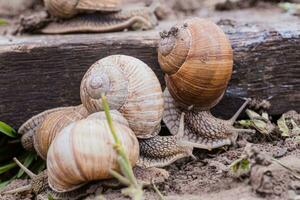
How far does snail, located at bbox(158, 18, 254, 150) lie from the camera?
353cm

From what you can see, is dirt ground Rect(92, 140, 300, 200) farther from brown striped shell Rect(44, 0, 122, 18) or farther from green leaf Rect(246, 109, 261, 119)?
brown striped shell Rect(44, 0, 122, 18)

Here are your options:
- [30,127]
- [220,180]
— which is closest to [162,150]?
[220,180]

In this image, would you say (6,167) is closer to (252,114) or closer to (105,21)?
(105,21)

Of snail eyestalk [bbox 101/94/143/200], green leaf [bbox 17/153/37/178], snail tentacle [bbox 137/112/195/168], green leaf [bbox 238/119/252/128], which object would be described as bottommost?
green leaf [bbox 17/153/37/178]

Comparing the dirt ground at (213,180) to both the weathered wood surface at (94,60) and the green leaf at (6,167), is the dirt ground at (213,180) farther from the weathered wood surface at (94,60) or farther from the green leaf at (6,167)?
the green leaf at (6,167)

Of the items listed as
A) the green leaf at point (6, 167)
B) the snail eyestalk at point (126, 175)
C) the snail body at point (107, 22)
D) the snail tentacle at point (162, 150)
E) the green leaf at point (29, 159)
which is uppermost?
the snail body at point (107, 22)

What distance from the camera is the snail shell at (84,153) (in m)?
2.86

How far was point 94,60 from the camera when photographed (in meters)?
4.03

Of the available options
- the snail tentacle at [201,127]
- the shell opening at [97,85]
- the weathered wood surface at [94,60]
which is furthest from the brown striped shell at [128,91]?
the weathered wood surface at [94,60]

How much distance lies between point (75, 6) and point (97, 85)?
5.33 ft

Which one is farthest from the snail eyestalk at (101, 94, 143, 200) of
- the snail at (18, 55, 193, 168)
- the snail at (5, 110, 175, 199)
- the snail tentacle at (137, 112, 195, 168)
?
the snail tentacle at (137, 112, 195, 168)

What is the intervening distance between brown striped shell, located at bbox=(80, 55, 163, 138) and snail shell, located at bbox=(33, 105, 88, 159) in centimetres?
17

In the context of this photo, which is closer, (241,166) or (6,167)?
(241,166)

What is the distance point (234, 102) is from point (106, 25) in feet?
4.57
